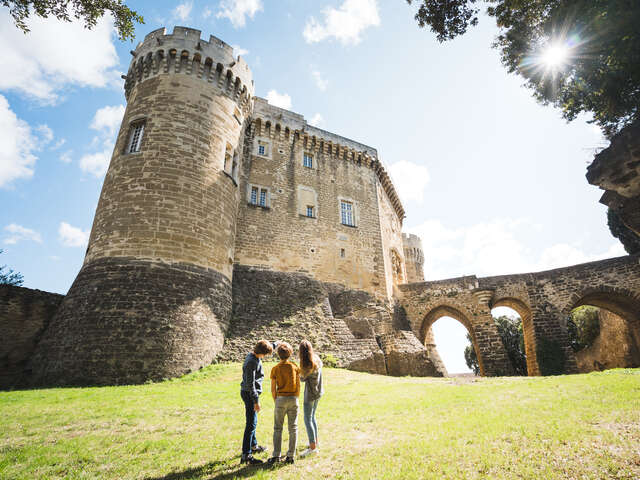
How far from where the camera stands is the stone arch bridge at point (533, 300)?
1623 cm

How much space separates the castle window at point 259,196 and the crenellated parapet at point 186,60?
441cm

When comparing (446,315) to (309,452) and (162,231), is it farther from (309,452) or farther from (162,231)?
(309,452)

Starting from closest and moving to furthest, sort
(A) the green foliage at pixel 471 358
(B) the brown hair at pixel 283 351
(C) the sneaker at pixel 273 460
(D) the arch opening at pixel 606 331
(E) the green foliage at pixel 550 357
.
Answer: (C) the sneaker at pixel 273 460 < (B) the brown hair at pixel 283 351 < (E) the green foliage at pixel 550 357 < (D) the arch opening at pixel 606 331 < (A) the green foliage at pixel 471 358

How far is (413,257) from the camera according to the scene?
30141 mm

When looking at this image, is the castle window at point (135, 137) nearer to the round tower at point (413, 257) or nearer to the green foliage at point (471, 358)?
the round tower at point (413, 257)

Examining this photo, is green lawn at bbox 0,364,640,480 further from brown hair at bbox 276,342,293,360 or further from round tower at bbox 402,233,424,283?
round tower at bbox 402,233,424,283

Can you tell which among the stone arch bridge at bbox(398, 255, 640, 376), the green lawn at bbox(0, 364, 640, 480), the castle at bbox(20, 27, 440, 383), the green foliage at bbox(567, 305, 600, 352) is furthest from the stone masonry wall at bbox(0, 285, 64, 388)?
the green foliage at bbox(567, 305, 600, 352)

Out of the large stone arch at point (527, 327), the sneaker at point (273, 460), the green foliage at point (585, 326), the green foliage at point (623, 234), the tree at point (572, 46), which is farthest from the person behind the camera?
the green foliage at point (585, 326)

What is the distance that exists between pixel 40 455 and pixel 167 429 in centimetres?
161

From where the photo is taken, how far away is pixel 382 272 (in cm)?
1973

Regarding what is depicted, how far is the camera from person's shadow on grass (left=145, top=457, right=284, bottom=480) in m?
3.67

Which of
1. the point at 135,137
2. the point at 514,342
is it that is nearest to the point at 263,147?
the point at 135,137

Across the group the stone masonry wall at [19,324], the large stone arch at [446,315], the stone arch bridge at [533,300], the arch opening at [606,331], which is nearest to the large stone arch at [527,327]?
the stone arch bridge at [533,300]

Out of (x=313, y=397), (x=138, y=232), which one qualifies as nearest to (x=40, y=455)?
(x=313, y=397)
